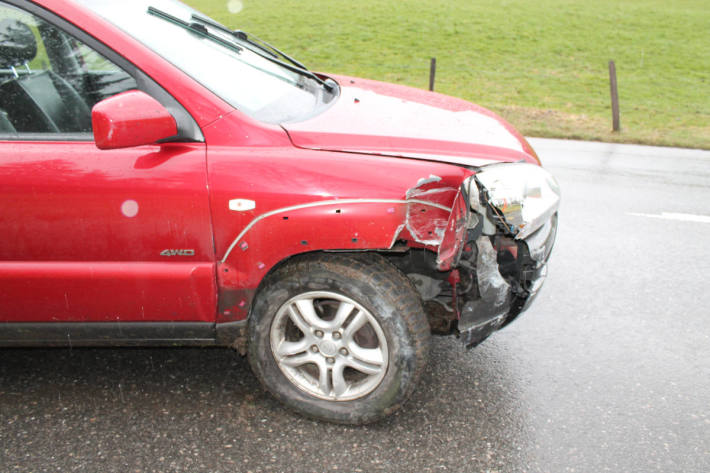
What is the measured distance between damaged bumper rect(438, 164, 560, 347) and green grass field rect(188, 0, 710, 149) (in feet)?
28.7

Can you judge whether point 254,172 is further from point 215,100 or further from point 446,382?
point 446,382

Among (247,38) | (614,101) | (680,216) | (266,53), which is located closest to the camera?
(266,53)

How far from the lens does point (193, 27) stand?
3.11m

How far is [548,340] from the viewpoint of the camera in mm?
3586

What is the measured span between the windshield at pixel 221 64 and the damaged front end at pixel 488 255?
0.82 m

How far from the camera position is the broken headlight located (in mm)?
2592

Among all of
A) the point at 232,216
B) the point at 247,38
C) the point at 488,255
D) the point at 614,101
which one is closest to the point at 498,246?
the point at 488,255

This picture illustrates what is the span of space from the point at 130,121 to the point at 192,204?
0.38 meters

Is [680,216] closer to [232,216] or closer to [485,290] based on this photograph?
[485,290]

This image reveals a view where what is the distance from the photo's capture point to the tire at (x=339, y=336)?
102 inches

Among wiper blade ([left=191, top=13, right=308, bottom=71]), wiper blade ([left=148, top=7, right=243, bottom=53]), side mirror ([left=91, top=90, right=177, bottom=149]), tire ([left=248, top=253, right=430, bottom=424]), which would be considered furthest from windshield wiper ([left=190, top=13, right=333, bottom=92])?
tire ([left=248, top=253, right=430, bottom=424])

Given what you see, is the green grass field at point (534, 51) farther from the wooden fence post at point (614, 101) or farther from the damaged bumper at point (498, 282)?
the damaged bumper at point (498, 282)

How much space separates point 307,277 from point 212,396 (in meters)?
0.84

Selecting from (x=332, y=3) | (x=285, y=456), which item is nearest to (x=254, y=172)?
(x=285, y=456)
